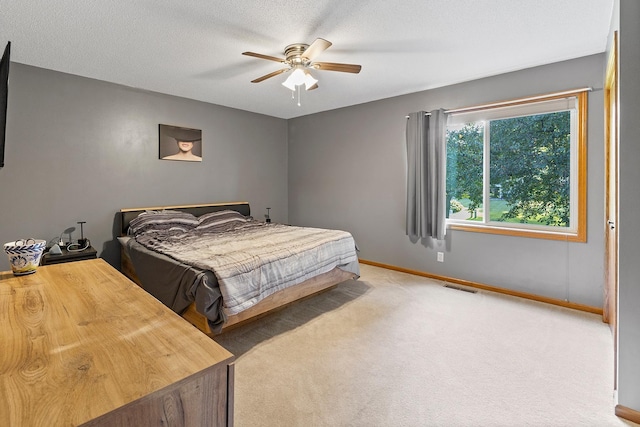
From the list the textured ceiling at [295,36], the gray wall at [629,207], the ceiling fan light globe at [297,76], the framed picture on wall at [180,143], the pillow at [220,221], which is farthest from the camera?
the framed picture on wall at [180,143]

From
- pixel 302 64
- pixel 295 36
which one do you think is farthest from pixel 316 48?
pixel 302 64

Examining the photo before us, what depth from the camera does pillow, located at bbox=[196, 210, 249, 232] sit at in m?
4.18

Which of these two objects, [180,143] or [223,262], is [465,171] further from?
[180,143]

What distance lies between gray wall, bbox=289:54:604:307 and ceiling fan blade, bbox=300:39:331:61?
6.91ft

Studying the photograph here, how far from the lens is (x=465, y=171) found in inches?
156

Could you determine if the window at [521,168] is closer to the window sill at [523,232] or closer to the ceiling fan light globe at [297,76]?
the window sill at [523,232]

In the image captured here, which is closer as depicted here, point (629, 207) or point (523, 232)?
point (629, 207)

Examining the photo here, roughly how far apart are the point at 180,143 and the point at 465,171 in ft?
12.5

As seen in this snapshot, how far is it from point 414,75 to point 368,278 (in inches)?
98.4

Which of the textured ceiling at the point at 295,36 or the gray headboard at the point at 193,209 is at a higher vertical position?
the textured ceiling at the point at 295,36

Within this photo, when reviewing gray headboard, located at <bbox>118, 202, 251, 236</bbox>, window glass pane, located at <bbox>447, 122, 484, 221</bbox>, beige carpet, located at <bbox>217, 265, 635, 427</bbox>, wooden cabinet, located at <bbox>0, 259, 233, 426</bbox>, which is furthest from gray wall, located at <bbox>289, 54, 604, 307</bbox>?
wooden cabinet, located at <bbox>0, 259, 233, 426</bbox>

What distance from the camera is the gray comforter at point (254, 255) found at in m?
2.42

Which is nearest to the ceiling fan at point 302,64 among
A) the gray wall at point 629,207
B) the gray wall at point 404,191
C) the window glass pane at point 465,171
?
the gray wall at point 629,207

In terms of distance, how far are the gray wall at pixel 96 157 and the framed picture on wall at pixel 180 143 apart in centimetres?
8
